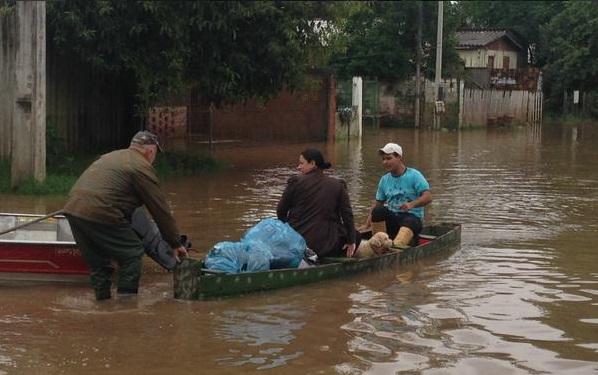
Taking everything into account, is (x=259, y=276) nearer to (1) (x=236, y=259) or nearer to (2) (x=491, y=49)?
(1) (x=236, y=259)

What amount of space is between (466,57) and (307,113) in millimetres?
26419

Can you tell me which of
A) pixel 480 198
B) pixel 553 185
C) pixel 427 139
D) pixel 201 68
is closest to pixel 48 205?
pixel 201 68

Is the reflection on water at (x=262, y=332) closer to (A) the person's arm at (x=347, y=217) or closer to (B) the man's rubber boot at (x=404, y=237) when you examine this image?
(A) the person's arm at (x=347, y=217)

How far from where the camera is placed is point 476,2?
4894 cm

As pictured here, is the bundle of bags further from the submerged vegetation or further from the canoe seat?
the submerged vegetation

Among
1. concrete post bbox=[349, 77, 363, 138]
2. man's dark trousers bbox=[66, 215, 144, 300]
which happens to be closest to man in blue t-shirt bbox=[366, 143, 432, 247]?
man's dark trousers bbox=[66, 215, 144, 300]

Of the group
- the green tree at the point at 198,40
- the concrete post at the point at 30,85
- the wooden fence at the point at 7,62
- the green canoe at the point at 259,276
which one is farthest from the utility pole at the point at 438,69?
the green canoe at the point at 259,276

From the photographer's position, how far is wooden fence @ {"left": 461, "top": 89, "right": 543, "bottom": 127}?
41688mm

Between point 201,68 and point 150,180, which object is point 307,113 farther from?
point 150,180

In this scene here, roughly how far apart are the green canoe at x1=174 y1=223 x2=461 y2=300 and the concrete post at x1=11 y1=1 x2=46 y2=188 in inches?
265

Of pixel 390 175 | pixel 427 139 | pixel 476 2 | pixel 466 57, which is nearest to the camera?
pixel 390 175

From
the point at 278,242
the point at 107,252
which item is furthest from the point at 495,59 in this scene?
the point at 107,252

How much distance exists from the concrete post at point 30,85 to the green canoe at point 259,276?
265 inches

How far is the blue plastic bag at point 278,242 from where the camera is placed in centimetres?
852
